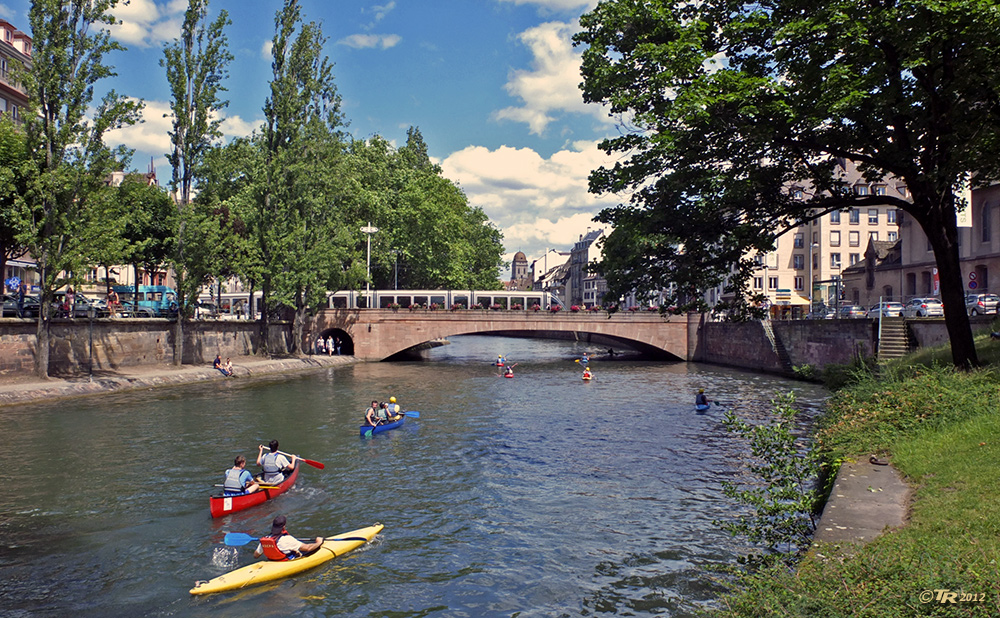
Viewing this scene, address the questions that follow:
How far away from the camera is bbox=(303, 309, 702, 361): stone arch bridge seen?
61438 mm

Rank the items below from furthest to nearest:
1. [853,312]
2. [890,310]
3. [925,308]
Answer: [853,312], [890,310], [925,308]

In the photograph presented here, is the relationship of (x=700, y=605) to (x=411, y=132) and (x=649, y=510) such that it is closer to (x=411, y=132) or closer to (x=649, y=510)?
(x=649, y=510)

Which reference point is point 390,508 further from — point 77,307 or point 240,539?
point 77,307

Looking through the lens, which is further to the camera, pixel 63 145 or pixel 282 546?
pixel 63 145

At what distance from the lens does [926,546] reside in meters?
7.82

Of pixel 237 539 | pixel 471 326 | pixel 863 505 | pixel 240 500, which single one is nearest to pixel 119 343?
pixel 471 326

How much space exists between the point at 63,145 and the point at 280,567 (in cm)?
2933

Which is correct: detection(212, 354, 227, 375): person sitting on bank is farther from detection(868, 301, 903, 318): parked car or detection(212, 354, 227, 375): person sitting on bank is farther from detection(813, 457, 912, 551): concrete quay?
detection(813, 457, 912, 551): concrete quay

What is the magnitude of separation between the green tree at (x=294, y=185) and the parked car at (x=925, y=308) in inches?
1529

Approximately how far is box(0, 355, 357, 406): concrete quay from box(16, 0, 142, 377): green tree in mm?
1504

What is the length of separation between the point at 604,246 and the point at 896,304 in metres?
30.3

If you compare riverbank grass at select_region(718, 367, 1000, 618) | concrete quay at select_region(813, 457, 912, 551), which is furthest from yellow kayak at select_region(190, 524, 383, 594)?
concrete quay at select_region(813, 457, 912, 551)

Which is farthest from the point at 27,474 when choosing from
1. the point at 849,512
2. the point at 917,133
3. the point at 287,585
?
the point at 917,133

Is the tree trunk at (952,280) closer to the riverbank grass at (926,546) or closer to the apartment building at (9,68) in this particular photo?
the riverbank grass at (926,546)
